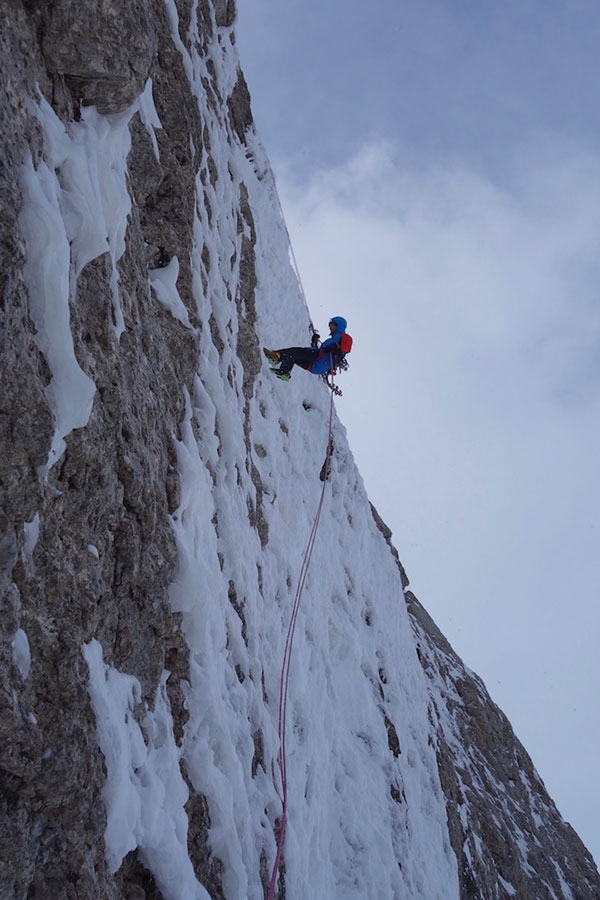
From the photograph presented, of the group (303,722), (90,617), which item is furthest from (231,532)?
(90,617)

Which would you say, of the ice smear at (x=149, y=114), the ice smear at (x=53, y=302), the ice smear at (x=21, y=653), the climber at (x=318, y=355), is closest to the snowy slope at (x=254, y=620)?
the ice smear at (x=53, y=302)

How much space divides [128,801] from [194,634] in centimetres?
147

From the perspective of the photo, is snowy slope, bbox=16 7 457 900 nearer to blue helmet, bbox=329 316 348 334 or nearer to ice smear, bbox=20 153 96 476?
ice smear, bbox=20 153 96 476

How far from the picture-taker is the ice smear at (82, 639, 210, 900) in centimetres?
341

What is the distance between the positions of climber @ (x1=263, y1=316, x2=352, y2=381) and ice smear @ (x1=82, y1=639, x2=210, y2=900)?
6251 millimetres

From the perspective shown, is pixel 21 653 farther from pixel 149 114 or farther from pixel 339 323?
pixel 339 323

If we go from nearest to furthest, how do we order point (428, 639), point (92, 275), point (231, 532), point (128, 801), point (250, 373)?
point (128, 801), point (92, 275), point (231, 532), point (250, 373), point (428, 639)

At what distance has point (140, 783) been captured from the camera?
374cm

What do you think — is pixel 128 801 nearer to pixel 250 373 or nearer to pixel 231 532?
pixel 231 532

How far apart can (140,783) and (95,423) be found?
2018 millimetres

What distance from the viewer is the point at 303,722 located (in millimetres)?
7020

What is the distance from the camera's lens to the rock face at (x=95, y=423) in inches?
115

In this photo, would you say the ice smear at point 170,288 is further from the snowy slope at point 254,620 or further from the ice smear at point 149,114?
the ice smear at point 149,114

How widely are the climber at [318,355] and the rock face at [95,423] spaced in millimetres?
1975
